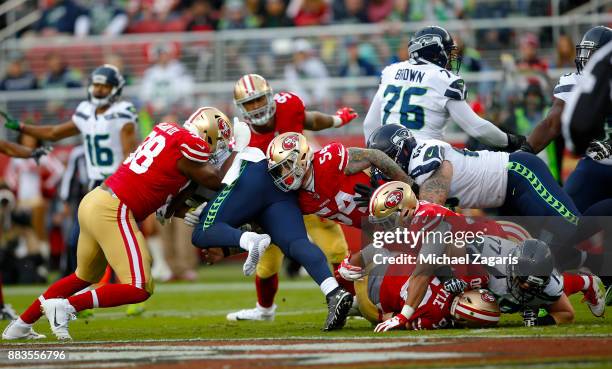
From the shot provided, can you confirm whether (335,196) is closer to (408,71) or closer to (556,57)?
(408,71)

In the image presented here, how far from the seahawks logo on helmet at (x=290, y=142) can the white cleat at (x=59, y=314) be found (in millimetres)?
1806

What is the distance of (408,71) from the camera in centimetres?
877

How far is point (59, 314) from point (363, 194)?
224cm

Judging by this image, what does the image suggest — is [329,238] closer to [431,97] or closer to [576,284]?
[431,97]

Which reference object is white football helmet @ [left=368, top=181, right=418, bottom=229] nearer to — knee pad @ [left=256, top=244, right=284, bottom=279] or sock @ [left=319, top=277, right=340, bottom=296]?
sock @ [left=319, top=277, right=340, bottom=296]

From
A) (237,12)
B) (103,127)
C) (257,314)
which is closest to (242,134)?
(257,314)

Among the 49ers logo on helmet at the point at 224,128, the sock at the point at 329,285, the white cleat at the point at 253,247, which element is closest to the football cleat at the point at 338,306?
the sock at the point at 329,285

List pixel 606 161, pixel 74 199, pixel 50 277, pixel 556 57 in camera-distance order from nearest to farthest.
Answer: pixel 606 161
pixel 74 199
pixel 556 57
pixel 50 277

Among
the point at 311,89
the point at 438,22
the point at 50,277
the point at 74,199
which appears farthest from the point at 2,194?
the point at 438,22

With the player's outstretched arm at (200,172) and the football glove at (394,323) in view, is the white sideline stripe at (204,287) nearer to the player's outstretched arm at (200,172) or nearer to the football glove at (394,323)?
the player's outstretched arm at (200,172)

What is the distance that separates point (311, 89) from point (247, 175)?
7.97 m

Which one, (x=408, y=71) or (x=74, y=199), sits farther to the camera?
(x=74, y=199)

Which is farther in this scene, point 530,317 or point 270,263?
point 270,263

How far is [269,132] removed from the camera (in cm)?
904
